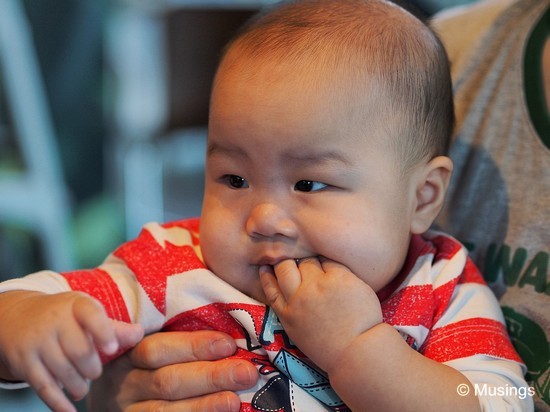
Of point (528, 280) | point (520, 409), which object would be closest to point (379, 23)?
point (528, 280)

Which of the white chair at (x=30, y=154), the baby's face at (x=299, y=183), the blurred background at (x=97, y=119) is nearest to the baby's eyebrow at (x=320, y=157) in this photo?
the baby's face at (x=299, y=183)

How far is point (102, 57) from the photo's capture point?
7.76 ft

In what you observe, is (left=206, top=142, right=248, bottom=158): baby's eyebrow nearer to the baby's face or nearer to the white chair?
the baby's face

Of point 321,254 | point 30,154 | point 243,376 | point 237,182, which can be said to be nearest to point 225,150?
point 237,182

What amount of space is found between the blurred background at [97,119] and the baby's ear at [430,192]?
4.42ft

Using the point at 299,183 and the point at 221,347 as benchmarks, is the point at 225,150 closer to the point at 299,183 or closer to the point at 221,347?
the point at 299,183

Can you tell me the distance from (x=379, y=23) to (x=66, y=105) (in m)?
1.67

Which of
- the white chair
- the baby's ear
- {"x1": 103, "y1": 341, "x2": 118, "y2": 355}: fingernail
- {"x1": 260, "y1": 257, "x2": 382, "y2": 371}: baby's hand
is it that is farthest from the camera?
the white chair

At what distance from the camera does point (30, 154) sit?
226cm

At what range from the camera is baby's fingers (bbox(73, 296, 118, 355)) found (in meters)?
0.69

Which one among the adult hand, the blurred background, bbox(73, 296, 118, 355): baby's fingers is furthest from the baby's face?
the blurred background

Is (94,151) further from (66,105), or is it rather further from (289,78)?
(289,78)

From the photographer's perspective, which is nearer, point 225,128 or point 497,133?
point 225,128

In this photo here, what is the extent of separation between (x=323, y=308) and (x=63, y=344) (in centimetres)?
31
